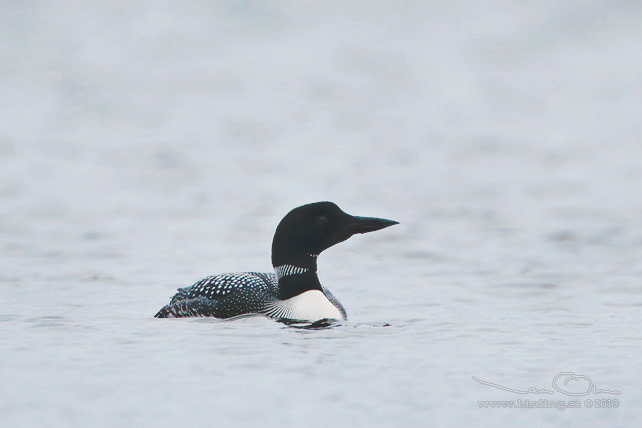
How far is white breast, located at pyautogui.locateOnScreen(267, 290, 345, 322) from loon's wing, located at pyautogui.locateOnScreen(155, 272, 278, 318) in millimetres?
83

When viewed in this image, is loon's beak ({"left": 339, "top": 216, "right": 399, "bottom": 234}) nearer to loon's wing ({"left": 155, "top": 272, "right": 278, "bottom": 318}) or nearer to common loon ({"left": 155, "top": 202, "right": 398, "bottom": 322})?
common loon ({"left": 155, "top": 202, "right": 398, "bottom": 322})

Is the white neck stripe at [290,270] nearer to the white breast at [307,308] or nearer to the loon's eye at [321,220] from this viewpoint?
the white breast at [307,308]

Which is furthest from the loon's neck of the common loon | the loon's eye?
the loon's eye

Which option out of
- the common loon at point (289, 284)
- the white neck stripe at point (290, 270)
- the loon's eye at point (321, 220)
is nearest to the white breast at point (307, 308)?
the common loon at point (289, 284)

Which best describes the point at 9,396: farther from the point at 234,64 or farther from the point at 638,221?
the point at 234,64

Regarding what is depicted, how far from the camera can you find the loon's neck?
6094 mm

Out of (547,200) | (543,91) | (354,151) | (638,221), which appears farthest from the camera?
(543,91)

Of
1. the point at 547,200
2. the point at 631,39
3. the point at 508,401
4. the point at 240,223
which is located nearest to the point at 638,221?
the point at 547,200

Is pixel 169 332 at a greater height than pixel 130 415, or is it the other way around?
pixel 169 332

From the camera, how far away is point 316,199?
1041 cm

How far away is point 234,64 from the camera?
1933cm

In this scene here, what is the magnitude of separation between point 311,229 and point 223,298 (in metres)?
0.57

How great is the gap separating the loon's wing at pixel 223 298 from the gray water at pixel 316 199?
10 cm

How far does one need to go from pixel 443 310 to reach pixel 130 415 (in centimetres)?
268
